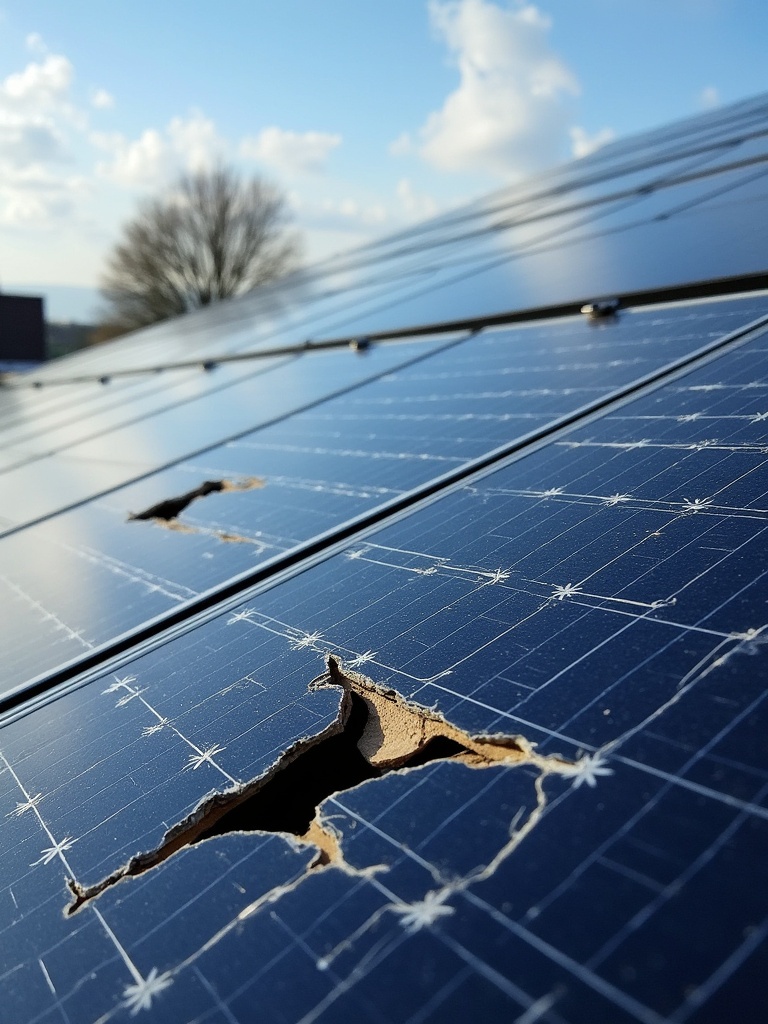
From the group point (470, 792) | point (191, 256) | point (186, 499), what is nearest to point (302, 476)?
point (186, 499)

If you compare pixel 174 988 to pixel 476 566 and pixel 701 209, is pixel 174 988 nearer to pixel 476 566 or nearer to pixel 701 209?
pixel 476 566

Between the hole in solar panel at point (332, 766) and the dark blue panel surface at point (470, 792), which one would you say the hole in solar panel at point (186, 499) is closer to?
the dark blue panel surface at point (470, 792)

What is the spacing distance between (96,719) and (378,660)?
2.61ft

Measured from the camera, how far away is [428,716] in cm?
167

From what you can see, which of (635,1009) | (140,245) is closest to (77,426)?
(635,1009)

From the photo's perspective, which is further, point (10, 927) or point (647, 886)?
point (10, 927)

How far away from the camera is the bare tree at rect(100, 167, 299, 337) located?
44938 millimetres

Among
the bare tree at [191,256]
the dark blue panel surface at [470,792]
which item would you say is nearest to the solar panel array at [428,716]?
the dark blue panel surface at [470,792]

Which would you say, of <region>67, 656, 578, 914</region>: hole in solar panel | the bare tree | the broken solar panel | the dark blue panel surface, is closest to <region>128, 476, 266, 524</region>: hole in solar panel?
the broken solar panel

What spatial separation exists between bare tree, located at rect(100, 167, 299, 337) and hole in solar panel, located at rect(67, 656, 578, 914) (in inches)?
1786

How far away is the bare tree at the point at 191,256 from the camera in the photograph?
147 feet

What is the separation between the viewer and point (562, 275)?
5676mm

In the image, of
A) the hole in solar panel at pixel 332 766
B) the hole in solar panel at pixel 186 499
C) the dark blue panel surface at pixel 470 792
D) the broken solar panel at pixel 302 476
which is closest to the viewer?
the dark blue panel surface at pixel 470 792

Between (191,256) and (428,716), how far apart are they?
1848 inches
